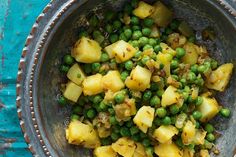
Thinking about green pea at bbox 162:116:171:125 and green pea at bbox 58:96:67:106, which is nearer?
green pea at bbox 162:116:171:125

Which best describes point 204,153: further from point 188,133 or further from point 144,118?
point 144,118

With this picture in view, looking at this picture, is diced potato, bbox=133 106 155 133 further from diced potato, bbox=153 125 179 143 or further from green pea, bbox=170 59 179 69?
green pea, bbox=170 59 179 69

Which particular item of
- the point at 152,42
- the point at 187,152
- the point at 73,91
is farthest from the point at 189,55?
the point at 73,91

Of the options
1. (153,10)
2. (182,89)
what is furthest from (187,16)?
(182,89)

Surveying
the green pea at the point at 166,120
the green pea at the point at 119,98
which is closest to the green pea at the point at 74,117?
the green pea at the point at 119,98

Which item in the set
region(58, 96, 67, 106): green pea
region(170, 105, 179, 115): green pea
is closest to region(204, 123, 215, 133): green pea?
region(170, 105, 179, 115): green pea

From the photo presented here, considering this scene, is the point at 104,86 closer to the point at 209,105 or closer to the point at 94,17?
the point at 94,17
